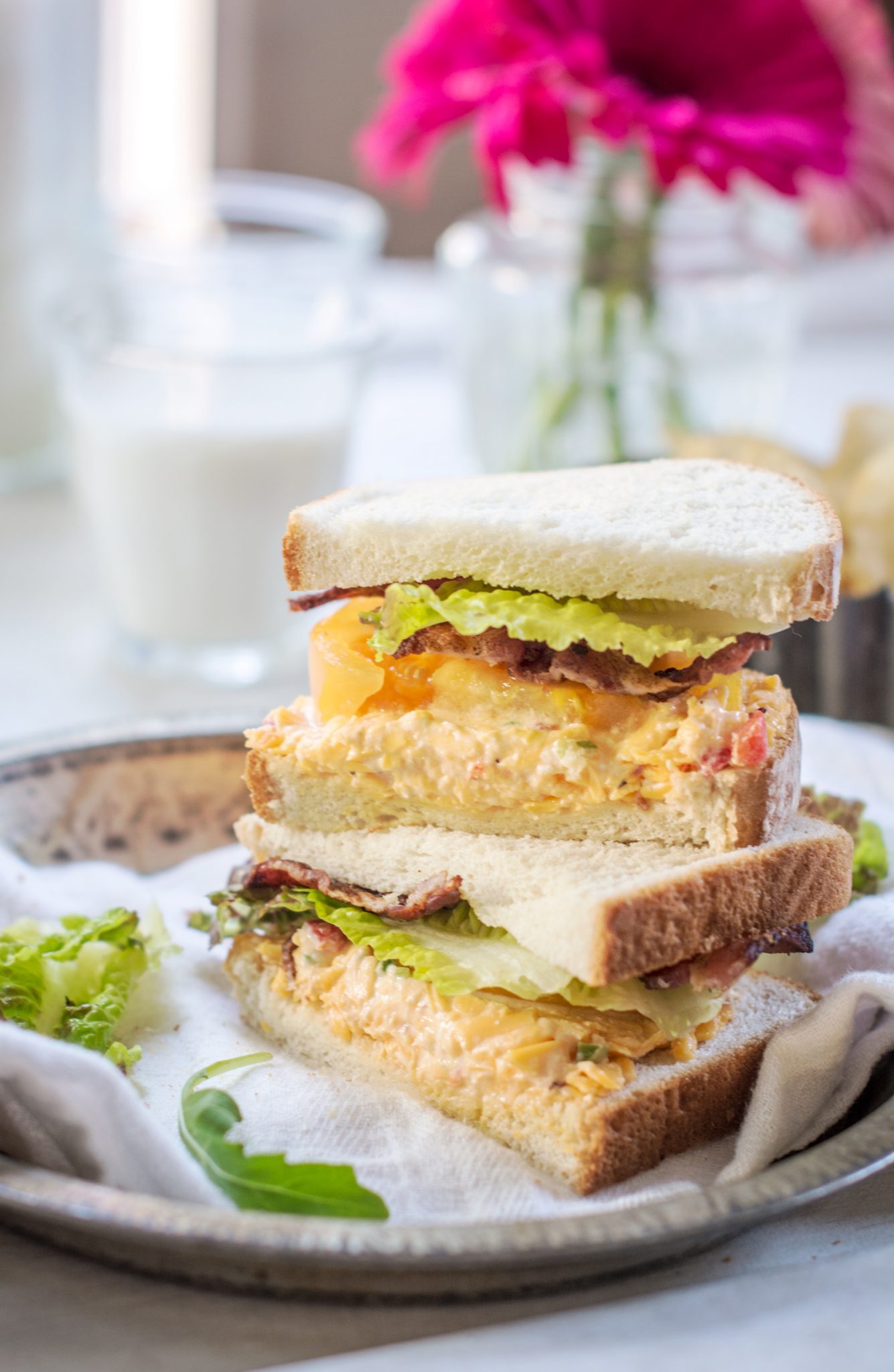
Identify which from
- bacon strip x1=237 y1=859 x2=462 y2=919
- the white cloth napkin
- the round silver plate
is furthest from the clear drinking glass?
the round silver plate

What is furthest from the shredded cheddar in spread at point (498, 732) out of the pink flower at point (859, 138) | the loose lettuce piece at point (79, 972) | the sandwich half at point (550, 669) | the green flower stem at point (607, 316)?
the pink flower at point (859, 138)

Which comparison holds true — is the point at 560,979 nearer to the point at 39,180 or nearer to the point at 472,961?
the point at 472,961

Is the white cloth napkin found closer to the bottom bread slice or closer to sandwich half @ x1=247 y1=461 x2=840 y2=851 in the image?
the bottom bread slice

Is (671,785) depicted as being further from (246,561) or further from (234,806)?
(246,561)

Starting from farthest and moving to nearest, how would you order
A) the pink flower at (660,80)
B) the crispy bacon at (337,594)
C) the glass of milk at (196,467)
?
the glass of milk at (196,467) → the pink flower at (660,80) → the crispy bacon at (337,594)

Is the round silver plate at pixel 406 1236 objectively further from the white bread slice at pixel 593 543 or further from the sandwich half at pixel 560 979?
the white bread slice at pixel 593 543
